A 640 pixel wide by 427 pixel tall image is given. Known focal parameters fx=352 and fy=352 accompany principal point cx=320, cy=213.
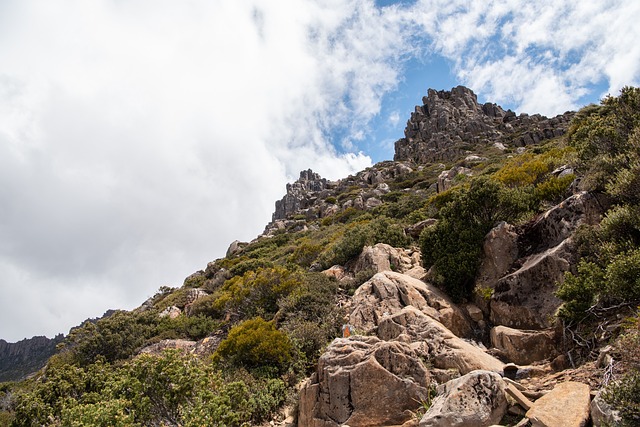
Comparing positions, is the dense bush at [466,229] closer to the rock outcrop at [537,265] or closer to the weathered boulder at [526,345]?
the rock outcrop at [537,265]

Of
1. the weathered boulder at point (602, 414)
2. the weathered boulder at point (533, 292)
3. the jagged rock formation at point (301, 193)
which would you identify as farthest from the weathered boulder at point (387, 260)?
the jagged rock formation at point (301, 193)

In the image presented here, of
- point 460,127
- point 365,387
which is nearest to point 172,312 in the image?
point 365,387

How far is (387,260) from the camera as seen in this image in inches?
601

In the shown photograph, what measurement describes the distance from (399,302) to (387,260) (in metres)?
4.07

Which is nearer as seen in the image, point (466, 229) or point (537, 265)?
point (537, 265)

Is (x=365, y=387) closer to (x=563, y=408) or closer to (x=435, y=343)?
(x=435, y=343)

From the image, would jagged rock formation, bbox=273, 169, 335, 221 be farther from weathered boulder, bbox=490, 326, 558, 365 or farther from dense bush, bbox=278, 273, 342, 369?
weathered boulder, bbox=490, 326, 558, 365

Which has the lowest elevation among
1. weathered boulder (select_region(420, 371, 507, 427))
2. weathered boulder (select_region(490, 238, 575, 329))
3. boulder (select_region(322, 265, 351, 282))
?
weathered boulder (select_region(420, 371, 507, 427))

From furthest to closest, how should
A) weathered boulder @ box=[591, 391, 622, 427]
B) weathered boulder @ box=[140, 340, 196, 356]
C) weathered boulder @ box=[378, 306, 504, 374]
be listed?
weathered boulder @ box=[140, 340, 196, 356]
weathered boulder @ box=[378, 306, 504, 374]
weathered boulder @ box=[591, 391, 622, 427]

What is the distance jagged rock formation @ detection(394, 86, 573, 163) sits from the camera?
6594 centimetres

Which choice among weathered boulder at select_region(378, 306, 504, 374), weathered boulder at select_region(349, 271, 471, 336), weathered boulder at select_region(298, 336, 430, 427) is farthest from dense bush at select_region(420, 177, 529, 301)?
Result: weathered boulder at select_region(298, 336, 430, 427)

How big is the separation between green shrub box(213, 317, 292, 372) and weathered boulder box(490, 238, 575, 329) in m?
6.19

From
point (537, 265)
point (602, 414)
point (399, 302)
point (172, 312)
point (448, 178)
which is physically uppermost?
point (448, 178)

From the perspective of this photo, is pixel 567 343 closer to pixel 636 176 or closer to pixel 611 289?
pixel 611 289
